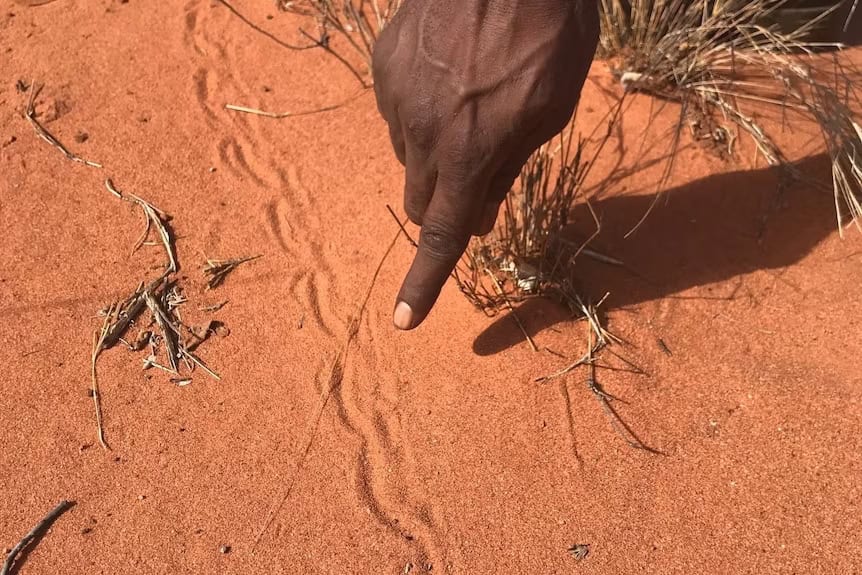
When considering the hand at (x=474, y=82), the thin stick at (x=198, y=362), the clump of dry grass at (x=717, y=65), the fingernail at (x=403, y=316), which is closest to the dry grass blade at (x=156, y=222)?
the thin stick at (x=198, y=362)

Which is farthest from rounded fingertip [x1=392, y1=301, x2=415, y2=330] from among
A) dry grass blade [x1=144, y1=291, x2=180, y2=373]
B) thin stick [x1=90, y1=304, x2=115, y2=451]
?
thin stick [x1=90, y1=304, x2=115, y2=451]

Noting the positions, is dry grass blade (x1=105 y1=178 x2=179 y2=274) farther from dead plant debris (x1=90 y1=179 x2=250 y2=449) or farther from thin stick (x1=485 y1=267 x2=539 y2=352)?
thin stick (x1=485 y1=267 x2=539 y2=352)

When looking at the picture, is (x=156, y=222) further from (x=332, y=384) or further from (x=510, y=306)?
(x=510, y=306)

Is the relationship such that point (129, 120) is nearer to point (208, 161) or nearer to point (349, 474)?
point (208, 161)

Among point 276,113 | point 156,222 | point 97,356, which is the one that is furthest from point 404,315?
point 276,113

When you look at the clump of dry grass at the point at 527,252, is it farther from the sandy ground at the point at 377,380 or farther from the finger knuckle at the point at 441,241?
the finger knuckle at the point at 441,241
